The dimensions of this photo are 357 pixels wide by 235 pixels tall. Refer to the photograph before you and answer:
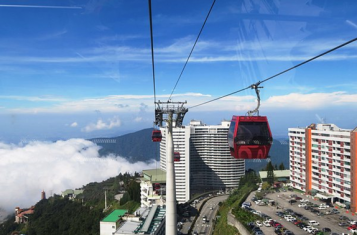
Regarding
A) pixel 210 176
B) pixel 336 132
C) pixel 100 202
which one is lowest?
pixel 100 202

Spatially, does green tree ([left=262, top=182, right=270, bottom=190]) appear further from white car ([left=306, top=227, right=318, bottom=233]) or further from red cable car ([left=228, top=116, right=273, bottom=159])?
red cable car ([left=228, top=116, right=273, bottom=159])

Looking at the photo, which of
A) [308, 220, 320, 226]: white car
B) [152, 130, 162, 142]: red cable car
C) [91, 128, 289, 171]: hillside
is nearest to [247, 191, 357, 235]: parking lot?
[308, 220, 320, 226]: white car

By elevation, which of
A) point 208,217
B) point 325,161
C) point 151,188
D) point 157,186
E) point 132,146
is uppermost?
point 325,161

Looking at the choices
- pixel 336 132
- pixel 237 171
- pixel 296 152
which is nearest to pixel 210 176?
pixel 237 171

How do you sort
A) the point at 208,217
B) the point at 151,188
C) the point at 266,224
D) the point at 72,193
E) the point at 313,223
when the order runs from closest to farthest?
1. the point at 266,224
2. the point at 313,223
3. the point at 208,217
4. the point at 151,188
5. the point at 72,193

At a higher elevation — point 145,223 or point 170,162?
point 170,162

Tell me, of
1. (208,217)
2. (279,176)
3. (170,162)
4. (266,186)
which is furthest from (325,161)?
(170,162)

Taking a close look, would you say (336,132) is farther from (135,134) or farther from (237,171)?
(135,134)

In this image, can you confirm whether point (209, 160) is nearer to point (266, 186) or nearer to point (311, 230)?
point (266, 186)
